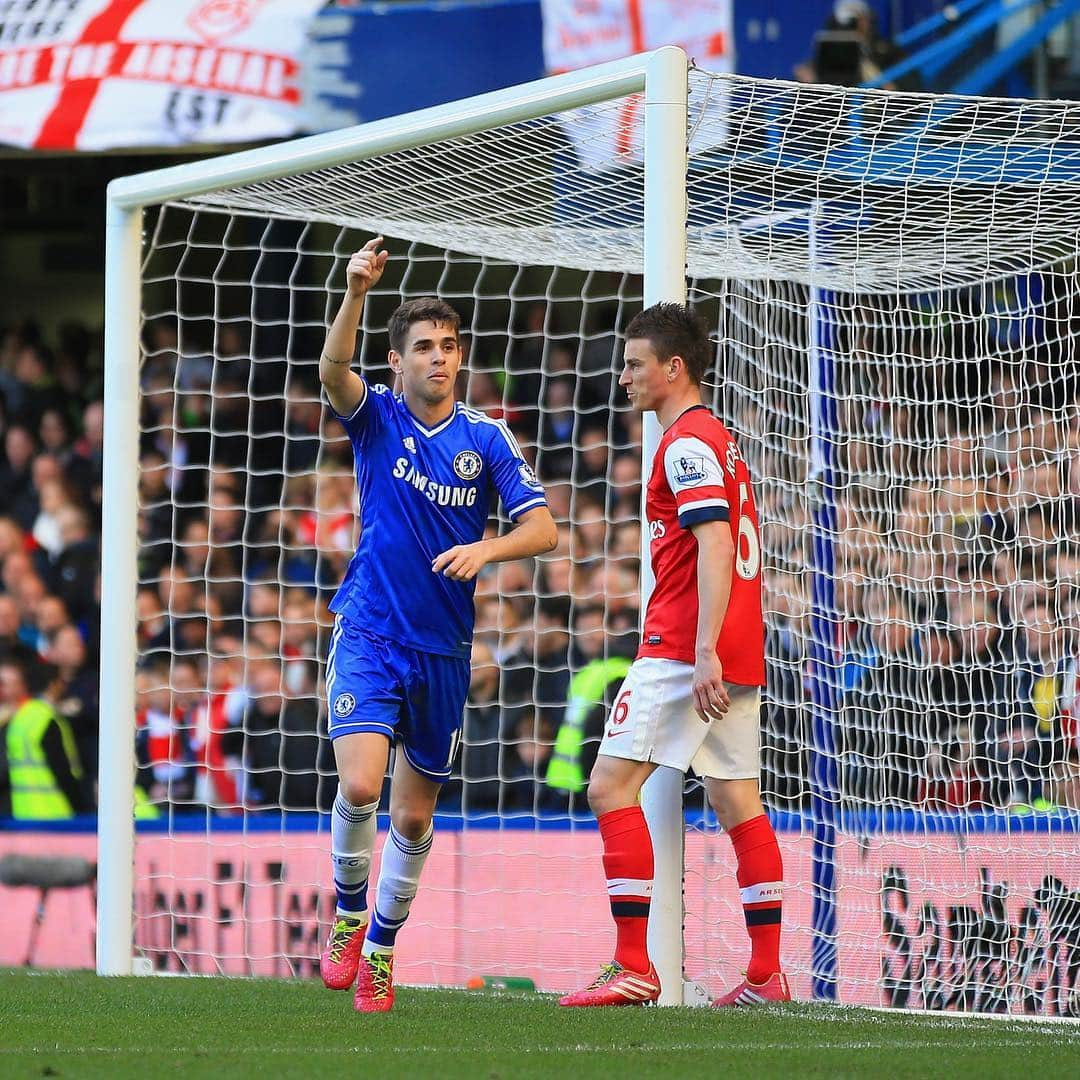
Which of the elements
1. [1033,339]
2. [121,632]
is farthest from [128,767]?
[1033,339]

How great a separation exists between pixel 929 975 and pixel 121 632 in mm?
3062

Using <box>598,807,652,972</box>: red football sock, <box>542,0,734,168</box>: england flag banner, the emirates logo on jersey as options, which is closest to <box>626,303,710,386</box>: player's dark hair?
the emirates logo on jersey

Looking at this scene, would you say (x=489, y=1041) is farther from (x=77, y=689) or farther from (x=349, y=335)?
(x=77, y=689)

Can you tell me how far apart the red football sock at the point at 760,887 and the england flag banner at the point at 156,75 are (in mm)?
6498

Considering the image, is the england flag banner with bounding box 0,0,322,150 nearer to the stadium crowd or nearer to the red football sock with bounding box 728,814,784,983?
the stadium crowd

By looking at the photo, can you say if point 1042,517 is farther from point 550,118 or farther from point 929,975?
point 550,118

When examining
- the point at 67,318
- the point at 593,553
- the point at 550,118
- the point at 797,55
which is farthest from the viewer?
the point at 67,318

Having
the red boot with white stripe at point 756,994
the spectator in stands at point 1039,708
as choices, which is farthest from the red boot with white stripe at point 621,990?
the spectator in stands at point 1039,708

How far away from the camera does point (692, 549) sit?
482 centimetres

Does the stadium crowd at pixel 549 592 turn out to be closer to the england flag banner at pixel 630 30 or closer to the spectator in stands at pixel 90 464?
the spectator in stands at pixel 90 464

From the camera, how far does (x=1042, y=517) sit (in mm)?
6766

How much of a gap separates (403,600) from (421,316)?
749 millimetres

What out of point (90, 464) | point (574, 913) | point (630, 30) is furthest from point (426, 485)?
point (90, 464)

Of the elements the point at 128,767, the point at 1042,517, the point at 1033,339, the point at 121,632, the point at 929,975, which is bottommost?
the point at 929,975
